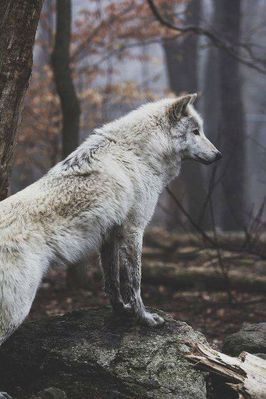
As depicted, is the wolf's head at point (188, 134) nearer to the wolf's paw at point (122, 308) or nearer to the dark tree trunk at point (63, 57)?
the wolf's paw at point (122, 308)

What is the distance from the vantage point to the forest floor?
7.66m

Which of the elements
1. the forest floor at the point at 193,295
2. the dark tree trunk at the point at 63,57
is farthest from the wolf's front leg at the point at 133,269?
the dark tree trunk at the point at 63,57

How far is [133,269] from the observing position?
4.49m

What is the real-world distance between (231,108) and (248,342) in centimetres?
1269

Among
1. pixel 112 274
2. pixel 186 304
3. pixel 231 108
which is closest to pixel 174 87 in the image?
pixel 231 108

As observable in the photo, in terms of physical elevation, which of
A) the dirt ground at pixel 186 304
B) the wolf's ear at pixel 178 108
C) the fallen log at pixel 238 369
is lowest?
the dirt ground at pixel 186 304

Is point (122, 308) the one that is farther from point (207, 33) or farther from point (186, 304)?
point (207, 33)

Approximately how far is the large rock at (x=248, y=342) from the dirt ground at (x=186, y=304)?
1.90m

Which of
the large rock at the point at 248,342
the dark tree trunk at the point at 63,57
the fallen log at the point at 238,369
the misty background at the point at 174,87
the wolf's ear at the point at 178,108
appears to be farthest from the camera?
the misty background at the point at 174,87

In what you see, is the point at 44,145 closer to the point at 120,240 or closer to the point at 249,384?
the point at 120,240

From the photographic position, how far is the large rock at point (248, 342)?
4605 mm

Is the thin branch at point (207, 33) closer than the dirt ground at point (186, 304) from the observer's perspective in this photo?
No

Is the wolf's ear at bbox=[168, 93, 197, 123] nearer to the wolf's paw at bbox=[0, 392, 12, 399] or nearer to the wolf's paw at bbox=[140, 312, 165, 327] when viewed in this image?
the wolf's paw at bbox=[140, 312, 165, 327]

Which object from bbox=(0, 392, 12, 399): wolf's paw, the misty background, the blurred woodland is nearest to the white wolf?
bbox=(0, 392, 12, 399): wolf's paw
